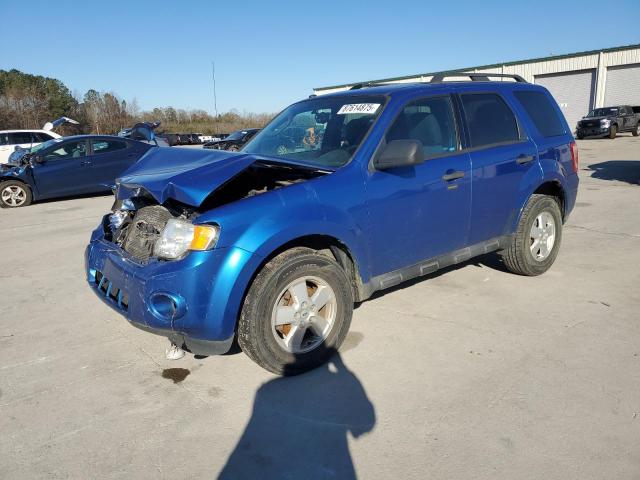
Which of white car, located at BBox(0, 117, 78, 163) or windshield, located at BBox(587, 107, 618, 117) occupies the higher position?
windshield, located at BBox(587, 107, 618, 117)

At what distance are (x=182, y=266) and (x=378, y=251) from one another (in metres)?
1.45

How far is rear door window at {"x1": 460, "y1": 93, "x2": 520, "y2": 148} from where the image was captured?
4.31 m

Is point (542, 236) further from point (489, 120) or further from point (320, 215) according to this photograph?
point (320, 215)

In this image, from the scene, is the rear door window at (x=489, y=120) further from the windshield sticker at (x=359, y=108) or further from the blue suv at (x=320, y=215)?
the windshield sticker at (x=359, y=108)

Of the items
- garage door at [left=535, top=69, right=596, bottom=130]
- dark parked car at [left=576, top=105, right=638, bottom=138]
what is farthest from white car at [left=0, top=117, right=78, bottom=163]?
garage door at [left=535, top=69, right=596, bottom=130]

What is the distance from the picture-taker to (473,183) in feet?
13.6

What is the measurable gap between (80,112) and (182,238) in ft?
189

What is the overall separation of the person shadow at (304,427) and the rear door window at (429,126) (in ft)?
6.05

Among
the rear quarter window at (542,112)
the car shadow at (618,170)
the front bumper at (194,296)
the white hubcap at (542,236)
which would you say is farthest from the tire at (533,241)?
the car shadow at (618,170)

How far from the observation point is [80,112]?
53.0 meters

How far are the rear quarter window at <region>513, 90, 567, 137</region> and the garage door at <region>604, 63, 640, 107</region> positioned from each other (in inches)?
1317

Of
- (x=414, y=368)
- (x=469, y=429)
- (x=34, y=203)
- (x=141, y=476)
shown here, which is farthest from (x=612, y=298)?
(x=34, y=203)

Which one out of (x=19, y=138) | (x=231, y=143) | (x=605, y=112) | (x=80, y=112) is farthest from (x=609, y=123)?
(x=80, y=112)

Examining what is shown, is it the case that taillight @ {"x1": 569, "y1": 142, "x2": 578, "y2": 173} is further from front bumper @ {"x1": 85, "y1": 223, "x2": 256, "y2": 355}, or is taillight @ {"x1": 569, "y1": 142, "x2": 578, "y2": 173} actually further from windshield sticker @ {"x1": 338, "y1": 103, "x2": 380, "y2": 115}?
front bumper @ {"x1": 85, "y1": 223, "x2": 256, "y2": 355}
